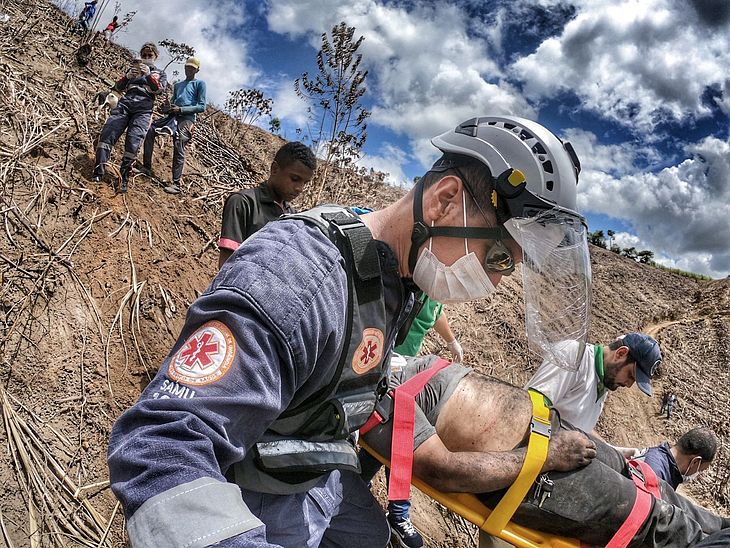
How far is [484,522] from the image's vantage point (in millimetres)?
2244

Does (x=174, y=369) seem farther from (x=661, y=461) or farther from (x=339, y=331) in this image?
(x=661, y=461)

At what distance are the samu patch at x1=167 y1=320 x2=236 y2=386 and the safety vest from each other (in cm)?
34

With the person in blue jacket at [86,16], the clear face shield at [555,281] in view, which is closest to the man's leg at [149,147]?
the person in blue jacket at [86,16]

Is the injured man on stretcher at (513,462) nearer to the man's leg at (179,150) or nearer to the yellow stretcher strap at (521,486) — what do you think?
the yellow stretcher strap at (521,486)

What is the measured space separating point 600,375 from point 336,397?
3047 millimetres

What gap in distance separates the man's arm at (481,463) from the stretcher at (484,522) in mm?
107

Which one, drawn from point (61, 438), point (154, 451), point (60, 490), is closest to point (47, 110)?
point (61, 438)

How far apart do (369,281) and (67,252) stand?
3.86 metres

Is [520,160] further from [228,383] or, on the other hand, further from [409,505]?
[409,505]

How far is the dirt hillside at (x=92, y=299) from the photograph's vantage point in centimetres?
291

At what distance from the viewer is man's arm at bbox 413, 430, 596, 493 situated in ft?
6.88

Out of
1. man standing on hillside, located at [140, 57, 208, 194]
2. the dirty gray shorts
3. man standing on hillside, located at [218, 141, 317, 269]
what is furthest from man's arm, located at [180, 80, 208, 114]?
the dirty gray shorts

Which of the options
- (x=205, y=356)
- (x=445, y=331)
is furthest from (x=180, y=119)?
(x=205, y=356)

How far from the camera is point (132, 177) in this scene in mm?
5762
